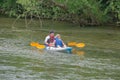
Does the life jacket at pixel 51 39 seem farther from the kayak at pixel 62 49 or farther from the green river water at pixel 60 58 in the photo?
the green river water at pixel 60 58

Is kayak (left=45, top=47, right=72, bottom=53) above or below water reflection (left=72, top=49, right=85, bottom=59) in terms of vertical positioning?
above

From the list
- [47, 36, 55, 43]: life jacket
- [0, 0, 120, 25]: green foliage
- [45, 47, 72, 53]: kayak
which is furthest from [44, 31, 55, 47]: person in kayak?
[0, 0, 120, 25]: green foliage

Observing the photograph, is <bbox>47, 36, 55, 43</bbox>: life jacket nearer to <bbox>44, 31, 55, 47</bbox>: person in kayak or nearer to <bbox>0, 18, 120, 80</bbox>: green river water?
<bbox>44, 31, 55, 47</bbox>: person in kayak

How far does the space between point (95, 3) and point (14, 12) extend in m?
8.89

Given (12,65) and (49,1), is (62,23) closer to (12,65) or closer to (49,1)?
(49,1)

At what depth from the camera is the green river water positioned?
1698 cm

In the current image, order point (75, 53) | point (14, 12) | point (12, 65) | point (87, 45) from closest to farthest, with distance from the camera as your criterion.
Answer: point (12, 65), point (75, 53), point (87, 45), point (14, 12)

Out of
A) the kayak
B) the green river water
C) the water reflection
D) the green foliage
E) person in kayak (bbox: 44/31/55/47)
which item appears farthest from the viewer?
the green foliage

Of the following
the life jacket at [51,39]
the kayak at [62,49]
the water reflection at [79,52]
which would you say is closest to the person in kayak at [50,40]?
the life jacket at [51,39]

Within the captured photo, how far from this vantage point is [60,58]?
20.8 meters

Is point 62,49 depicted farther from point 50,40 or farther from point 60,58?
point 60,58

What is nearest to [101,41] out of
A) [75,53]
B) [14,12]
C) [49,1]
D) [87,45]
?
[87,45]

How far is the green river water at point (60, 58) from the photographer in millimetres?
16984

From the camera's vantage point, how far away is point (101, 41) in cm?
2730
